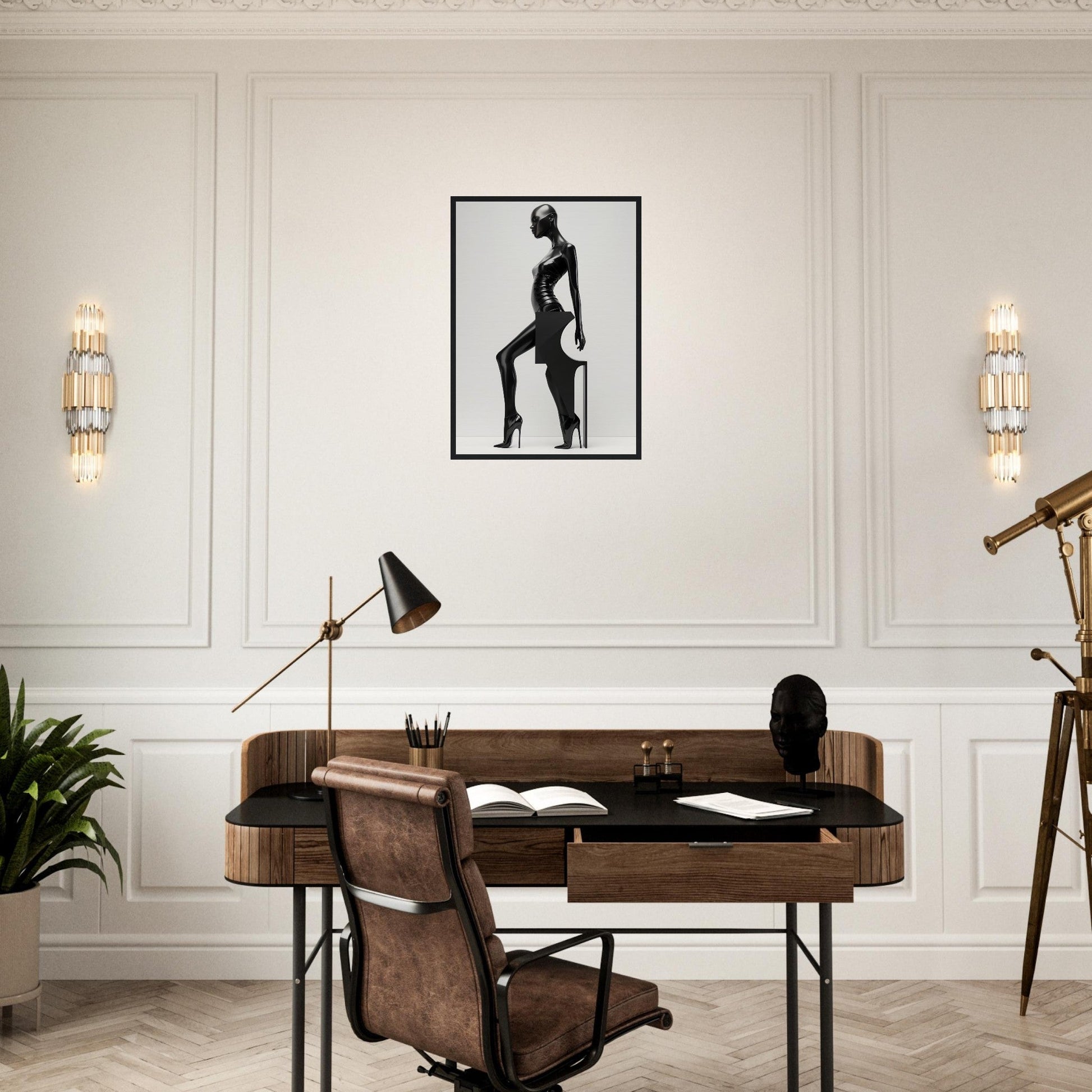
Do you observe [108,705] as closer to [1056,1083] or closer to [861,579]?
[861,579]

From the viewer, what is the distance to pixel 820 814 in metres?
2.30

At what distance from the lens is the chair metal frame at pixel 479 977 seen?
1759mm

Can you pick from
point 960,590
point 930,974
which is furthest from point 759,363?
point 930,974

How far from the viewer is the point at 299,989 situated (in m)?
2.23

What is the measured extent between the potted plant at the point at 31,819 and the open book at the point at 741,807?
187 cm

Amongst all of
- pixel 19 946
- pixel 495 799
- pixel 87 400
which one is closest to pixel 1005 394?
pixel 495 799

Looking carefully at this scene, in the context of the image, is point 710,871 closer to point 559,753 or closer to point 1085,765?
point 559,753

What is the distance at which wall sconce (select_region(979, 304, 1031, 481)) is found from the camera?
11.6 ft

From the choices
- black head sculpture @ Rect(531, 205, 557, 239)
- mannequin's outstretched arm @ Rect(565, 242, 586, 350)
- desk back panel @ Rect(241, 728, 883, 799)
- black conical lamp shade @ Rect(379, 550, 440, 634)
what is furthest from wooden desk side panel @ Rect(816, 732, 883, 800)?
black head sculpture @ Rect(531, 205, 557, 239)

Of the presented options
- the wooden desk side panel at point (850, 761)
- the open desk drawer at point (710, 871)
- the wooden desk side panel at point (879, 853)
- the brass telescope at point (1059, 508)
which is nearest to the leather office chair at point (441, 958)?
the open desk drawer at point (710, 871)

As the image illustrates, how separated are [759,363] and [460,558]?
1.26m

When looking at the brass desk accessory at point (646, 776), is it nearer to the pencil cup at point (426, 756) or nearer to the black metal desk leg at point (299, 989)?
the pencil cup at point (426, 756)

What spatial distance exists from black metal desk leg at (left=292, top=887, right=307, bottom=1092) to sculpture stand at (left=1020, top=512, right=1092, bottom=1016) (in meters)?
2.22

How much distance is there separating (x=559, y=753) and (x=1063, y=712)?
5.23 ft
